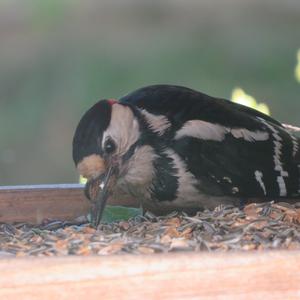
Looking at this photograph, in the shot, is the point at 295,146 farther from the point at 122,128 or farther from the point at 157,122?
the point at 122,128

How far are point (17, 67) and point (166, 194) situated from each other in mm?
7776

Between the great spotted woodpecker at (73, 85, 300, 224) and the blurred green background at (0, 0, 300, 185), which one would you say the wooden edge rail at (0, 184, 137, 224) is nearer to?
the great spotted woodpecker at (73, 85, 300, 224)

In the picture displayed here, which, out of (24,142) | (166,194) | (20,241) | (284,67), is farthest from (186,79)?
(20,241)

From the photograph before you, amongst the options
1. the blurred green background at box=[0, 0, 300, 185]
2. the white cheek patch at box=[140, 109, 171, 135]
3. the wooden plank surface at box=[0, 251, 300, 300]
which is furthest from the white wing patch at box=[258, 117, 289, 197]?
the blurred green background at box=[0, 0, 300, 185]

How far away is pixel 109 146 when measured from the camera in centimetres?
367

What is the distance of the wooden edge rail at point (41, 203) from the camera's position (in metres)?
3.73

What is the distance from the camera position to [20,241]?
3.11 m

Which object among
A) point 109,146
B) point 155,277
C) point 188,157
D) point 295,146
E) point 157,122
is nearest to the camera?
point 155,277

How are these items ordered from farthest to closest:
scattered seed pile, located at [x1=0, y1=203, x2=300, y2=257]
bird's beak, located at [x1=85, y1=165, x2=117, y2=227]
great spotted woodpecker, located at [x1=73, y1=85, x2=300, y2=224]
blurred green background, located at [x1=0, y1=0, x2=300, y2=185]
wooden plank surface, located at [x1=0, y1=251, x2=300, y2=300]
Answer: blurred green background, located at [x1=0, y1=0, x2=300, y2=185]
great spotted woodpecker, located at [x1=73, y1=85, x2=300, y2=224]
bird's beak, located at [x1=85, y1=165, x2=117, y2=227]
scattered seed pile, located at [x1=0, y1=203, x2=300, y2=257]
wooden plank surface, located at [x1=0, y1=251, x2=300, y2=300]

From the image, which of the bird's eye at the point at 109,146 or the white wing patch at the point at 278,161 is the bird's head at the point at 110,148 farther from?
the white wing patch at the point at 278,161

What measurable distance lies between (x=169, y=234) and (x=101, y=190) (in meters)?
0.65

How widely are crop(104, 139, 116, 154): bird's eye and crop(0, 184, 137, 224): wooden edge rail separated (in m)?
0.27

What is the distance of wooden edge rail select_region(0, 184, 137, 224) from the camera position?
373cm

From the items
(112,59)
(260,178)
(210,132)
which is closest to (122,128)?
(210,132)
